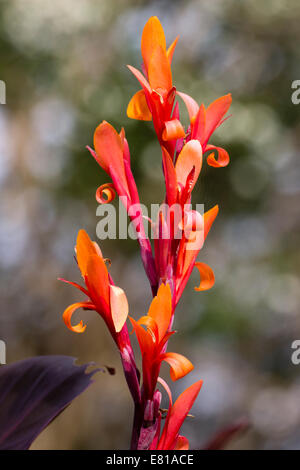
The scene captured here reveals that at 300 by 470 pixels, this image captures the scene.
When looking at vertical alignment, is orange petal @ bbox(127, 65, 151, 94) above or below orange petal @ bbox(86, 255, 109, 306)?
above

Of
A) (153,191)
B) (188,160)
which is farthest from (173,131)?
(153,191)

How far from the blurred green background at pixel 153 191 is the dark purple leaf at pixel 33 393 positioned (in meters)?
1.60

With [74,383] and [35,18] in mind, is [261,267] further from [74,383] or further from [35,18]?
[74,383]

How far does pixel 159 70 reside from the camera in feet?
1.09

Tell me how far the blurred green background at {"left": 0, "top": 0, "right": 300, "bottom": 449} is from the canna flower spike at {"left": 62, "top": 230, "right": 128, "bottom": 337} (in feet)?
5.28

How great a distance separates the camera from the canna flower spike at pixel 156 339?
29 centimetres

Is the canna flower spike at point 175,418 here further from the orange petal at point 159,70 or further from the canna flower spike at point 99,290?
the orange petal at point 159,70

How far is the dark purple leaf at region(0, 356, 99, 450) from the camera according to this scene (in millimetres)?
318

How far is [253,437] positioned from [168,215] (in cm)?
241

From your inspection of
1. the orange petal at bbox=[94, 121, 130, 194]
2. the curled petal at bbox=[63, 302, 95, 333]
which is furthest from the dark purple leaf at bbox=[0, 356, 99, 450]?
the orange petal at bbox=[94, 121, 130, 194]

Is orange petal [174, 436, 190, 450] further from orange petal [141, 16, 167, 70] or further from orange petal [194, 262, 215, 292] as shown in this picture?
orange petal [141, 16, 167, 70]

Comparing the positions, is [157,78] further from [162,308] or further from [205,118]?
[162,308]

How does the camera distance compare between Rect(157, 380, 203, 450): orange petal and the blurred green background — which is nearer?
Rect(157, 380, 203, 450): orange petal

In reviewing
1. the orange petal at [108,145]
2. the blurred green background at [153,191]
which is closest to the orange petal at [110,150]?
the orange petal at [108,145]
